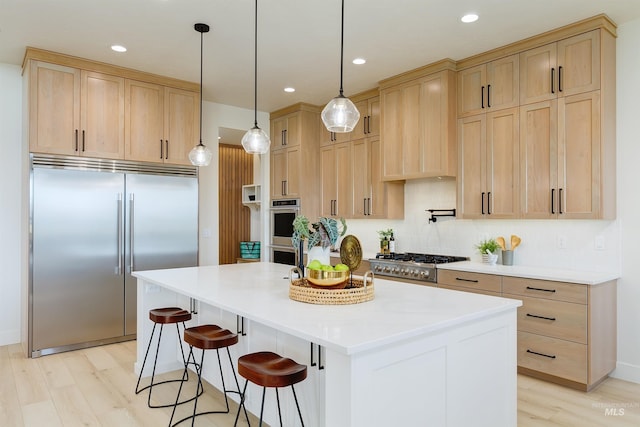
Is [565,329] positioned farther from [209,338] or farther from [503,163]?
[209,338]

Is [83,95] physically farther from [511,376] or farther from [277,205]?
[511,376]

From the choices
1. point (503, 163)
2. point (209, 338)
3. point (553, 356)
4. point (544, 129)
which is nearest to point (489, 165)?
point (503, 163)

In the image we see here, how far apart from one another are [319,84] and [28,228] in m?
3.22

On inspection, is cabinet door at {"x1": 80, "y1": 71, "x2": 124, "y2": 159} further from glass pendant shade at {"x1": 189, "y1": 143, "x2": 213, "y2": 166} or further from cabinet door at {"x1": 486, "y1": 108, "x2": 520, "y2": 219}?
cabinet door at {"x1": 486, "y1": 108, "x2": 520, "y2": 219}

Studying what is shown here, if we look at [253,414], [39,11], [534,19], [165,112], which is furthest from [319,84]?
[253,414]

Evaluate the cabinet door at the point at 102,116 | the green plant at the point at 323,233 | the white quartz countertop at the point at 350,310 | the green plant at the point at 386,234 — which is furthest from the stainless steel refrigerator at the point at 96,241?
the green plant at the point at 323,233

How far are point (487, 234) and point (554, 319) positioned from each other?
1.15 metres

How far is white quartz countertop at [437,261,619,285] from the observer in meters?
3.08

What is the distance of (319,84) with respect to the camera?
4.86 metres

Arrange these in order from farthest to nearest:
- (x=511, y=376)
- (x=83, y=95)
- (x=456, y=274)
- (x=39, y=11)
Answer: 1. (x=83, y=95)
2. (x=456, y=274)
3. (x=39, y=11)
4. (x=511, y=376)

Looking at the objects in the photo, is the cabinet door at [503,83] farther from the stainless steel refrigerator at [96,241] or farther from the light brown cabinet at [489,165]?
the stainless steel refrigerator at [96,241]

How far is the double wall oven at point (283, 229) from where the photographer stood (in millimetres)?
5672

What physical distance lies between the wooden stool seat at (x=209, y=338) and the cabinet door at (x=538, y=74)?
302 centimetres

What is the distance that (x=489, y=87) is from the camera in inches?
153
